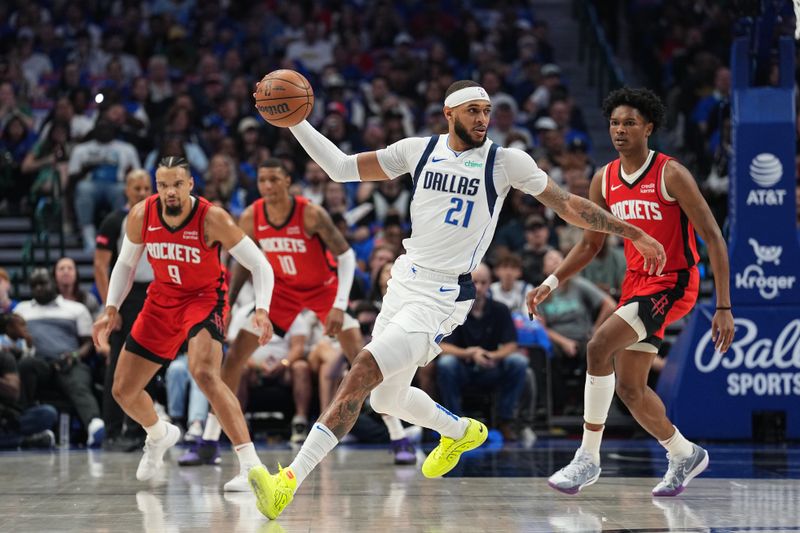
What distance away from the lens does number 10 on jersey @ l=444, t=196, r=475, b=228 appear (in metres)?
6.65

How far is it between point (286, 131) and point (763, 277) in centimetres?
711

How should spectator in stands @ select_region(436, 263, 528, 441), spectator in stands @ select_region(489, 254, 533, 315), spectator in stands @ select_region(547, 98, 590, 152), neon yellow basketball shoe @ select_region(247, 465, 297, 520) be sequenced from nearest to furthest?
neon yellow basketball shoe @ select_region(247, 465, 297, 520), spectator in stands @ select_region(436, 263, 528, 441), spectator in stands @ select_region(489, 254, 533, 315), spectator in stands @ select_region(547, 98, 590, 152)

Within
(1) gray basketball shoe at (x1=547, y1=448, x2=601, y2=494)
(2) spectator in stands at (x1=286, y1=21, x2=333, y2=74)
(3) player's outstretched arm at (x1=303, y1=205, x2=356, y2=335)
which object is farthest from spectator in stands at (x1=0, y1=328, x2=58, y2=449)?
(2) spectator in stands at (x1=286, y1=21, x2=333, y2=74)

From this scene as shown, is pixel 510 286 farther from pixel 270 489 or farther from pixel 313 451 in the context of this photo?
pixel 270 489

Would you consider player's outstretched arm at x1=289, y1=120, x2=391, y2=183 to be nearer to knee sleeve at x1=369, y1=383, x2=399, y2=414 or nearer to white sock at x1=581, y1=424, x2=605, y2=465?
knee sleeve at x1=369, y1=383, x2=399, y2=414

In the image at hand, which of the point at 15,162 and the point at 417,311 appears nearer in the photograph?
the point at 417,311

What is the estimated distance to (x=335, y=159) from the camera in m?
6.76

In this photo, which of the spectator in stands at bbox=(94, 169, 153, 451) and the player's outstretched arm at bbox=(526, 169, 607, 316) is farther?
the spectator in stands at bbox=(94, 169, 153, 451)

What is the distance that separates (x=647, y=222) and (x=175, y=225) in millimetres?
3099

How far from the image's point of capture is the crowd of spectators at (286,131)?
1166cm

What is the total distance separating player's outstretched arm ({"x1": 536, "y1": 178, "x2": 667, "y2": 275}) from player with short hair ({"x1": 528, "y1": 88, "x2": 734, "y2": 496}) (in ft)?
1.53

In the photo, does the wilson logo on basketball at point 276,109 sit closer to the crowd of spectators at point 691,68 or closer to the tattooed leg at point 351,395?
the tattooed leg at point 351,395

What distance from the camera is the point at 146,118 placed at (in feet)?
52.1

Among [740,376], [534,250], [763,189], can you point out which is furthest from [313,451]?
[534,250]
